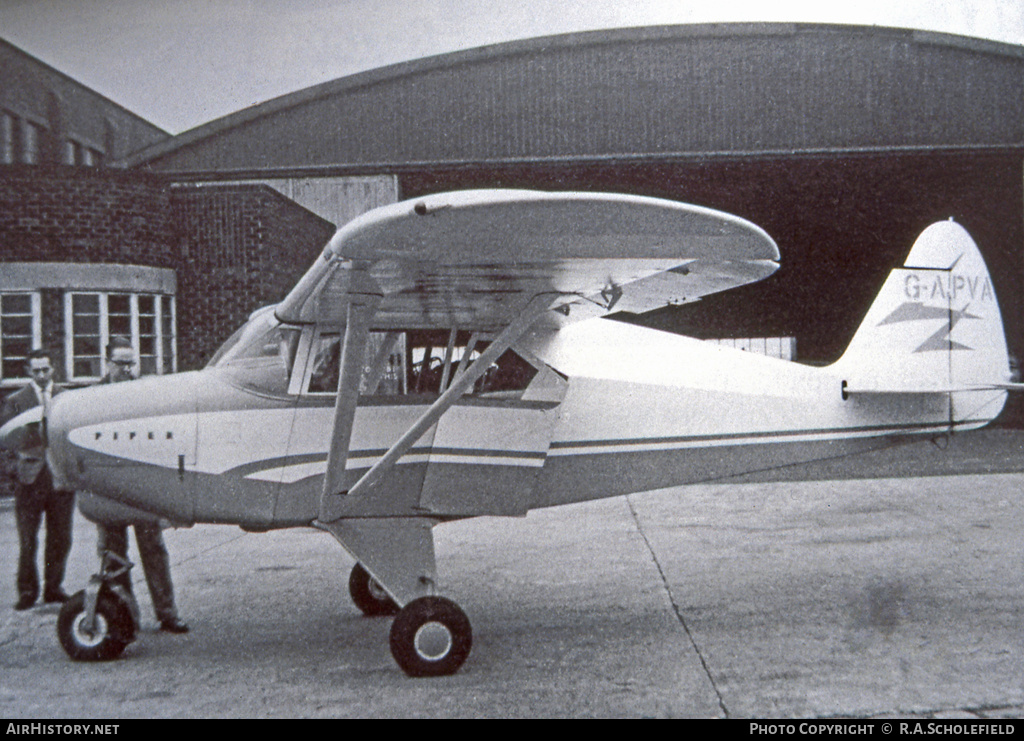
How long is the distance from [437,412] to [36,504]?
272 centimetres

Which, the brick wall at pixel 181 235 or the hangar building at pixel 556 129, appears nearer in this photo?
the brick wall at pixel 181 235

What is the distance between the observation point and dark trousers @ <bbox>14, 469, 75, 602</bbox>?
16.3ft

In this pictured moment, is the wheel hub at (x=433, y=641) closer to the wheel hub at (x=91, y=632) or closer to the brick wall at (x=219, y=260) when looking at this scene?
the wheel hub at (x=91, y=632)

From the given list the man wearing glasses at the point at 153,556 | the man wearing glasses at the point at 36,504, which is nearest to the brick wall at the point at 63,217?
the man wearing glasses at the point at 36,504

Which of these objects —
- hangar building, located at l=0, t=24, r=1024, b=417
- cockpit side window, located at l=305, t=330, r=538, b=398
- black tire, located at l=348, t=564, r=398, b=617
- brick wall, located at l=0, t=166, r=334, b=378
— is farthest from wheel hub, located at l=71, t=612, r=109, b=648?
hangar building, located at l=0, t=24, r=1024, b=417

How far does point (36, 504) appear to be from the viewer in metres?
4.99

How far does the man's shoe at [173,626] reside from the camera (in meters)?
4.57

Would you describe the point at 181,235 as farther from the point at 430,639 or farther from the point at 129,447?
the point at 430,639

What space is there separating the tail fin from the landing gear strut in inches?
167

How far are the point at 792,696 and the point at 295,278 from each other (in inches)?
334

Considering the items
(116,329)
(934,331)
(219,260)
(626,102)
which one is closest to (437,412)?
(934,331)

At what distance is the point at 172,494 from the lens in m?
4.06
